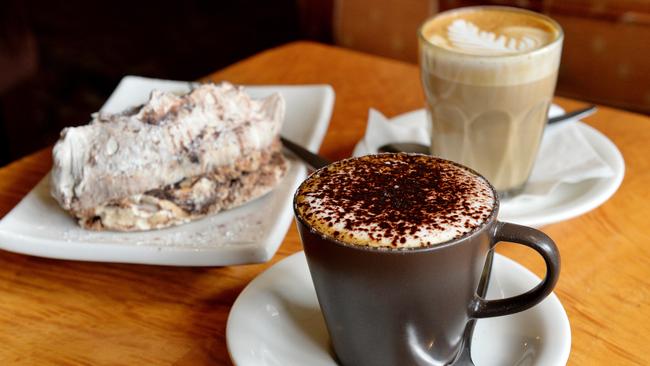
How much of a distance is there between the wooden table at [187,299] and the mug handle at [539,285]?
0.10 meters

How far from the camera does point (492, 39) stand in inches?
35.7

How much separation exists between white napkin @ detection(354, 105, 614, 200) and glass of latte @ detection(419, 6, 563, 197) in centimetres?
3

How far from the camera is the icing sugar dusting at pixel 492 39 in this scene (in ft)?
2.90

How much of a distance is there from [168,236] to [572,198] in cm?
46

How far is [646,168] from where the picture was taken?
0.95m

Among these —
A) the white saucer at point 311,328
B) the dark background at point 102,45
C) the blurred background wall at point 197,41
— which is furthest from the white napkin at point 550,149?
the dark background at point 102,45

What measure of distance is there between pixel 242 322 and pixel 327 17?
6.78ft

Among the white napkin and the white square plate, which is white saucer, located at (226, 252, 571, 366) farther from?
the white napkin

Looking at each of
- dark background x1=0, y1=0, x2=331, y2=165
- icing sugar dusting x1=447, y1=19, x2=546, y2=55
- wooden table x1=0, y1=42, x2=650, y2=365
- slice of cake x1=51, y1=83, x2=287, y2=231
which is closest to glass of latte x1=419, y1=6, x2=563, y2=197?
icing sugar dusting x1=447, y1=19, x2=546, y2=55

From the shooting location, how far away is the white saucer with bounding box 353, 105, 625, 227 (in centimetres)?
79

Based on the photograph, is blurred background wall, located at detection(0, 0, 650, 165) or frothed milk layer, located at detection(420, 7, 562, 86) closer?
frothed milk layer, located at detection(420, 7, 562, 86)

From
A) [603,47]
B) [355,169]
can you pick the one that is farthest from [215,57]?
[355,169]

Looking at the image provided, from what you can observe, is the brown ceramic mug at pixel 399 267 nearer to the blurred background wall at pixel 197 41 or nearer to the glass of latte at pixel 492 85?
the glass of latte at pixel 492 85

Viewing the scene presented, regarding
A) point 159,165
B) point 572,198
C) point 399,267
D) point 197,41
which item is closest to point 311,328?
point 399,267
